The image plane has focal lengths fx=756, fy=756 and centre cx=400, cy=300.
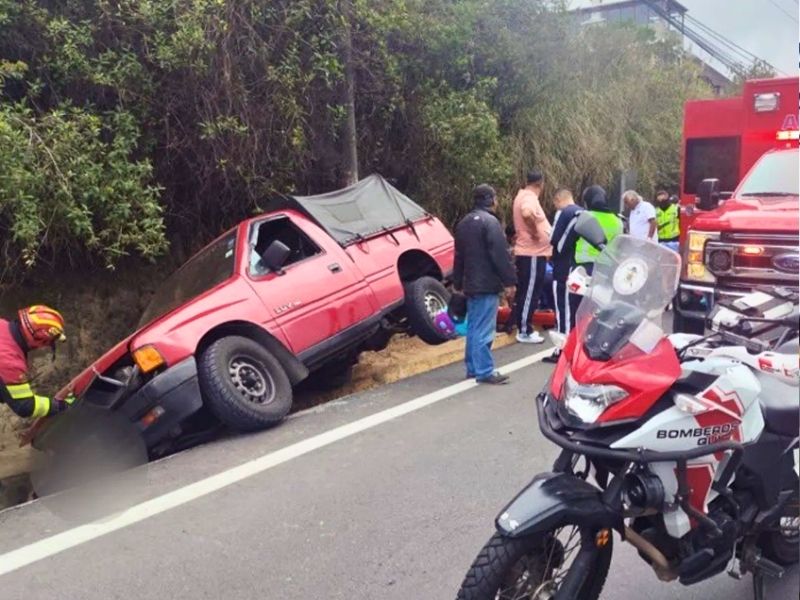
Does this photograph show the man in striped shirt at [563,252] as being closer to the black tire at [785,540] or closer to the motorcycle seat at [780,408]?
the black tire at [785,540]

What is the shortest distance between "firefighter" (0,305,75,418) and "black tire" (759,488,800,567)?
15.3 ft

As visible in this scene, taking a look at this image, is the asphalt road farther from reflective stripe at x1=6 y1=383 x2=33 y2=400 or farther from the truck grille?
the truck grille

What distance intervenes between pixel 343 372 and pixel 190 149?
9.98 ft

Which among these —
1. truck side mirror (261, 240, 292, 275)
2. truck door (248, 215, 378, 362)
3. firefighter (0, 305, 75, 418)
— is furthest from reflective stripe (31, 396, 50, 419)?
truck side mirror (261, 240, 292, 275)

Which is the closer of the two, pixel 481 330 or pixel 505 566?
pixel 505 566

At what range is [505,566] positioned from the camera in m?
2.64

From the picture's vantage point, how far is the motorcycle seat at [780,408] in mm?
2869

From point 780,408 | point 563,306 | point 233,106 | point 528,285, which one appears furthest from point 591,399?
point 233,106

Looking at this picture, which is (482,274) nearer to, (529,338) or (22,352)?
(529,338)

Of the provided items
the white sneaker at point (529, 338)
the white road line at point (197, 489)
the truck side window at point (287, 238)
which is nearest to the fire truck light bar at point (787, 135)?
the white sneaker at point (529, 338)

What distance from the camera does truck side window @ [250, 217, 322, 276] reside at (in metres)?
7.00

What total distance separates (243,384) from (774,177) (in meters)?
5.48

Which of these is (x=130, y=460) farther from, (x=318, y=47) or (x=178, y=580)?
(x=318, y=47)

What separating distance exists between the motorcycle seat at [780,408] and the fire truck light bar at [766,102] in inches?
349
